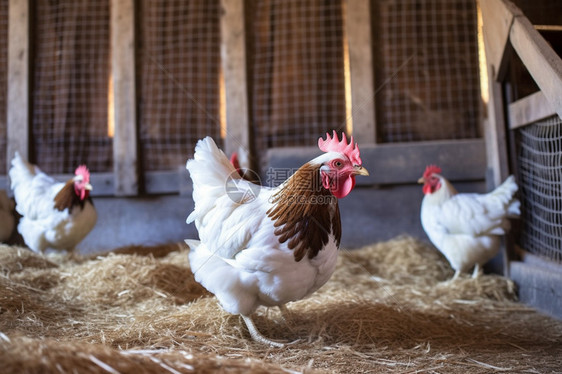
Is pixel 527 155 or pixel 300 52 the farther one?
pixel 300 52

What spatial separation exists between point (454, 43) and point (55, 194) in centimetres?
449

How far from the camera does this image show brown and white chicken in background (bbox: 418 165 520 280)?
3943 mm

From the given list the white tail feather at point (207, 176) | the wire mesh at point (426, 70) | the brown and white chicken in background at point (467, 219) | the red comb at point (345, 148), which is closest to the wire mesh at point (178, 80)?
the wire mesh at point (426, 70)

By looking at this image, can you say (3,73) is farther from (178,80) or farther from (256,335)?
(256,335)

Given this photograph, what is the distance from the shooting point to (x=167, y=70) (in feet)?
18.4

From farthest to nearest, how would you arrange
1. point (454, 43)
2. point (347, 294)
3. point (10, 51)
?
point (10, 51) < point (454, 43) < point (347, 294)

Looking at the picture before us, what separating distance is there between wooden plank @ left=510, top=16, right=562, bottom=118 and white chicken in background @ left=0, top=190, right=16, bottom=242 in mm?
5211

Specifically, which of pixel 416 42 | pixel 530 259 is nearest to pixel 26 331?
pixel 530 259

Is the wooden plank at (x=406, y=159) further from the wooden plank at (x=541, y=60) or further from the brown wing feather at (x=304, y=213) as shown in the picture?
the brown wing feather at (x=304, y=213)

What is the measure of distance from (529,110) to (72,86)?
4.87m

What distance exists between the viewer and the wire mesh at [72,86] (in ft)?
18.6

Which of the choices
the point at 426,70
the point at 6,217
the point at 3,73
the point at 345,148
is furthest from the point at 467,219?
the point at 3,73

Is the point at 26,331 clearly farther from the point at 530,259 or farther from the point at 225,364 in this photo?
the point at 530,259

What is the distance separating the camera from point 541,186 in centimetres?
372
